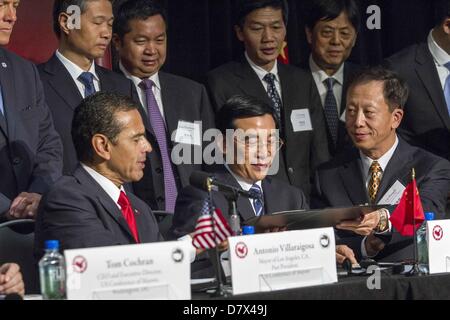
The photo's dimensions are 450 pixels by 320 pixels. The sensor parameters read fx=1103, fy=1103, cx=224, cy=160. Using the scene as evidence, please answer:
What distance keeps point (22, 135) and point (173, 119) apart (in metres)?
0.94

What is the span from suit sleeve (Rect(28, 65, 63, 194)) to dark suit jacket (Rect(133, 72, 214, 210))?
61 centimetres

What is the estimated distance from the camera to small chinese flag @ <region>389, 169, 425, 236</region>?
4.53m

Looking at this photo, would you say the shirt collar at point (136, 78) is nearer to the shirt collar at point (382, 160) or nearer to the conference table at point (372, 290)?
the shirt collar at point (382, 160)

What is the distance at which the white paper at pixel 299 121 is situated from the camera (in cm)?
596

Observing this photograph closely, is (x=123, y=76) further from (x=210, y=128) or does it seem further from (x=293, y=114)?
(x=293, y=114)

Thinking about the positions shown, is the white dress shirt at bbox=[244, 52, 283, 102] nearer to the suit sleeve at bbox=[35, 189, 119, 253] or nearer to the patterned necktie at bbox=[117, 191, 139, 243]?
the patterned necktie at bbox=[117, 191, 139, 243]

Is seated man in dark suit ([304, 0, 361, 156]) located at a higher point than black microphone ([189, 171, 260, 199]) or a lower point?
higher

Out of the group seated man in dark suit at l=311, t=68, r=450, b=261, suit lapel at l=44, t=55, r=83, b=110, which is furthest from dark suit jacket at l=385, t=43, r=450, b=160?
suit lapel at l=44, t=55, r=83, b=110

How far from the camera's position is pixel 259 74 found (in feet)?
19.8

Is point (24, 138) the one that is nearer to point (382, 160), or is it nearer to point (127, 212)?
point (127, 212)

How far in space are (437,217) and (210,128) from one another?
4.09 ft

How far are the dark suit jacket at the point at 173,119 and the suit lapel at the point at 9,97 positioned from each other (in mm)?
757

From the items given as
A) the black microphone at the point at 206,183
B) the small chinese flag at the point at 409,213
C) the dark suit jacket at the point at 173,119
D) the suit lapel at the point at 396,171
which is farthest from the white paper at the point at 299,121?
the black microphone at the point at 206,183

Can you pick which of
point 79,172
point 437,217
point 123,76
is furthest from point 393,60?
point 79,172
